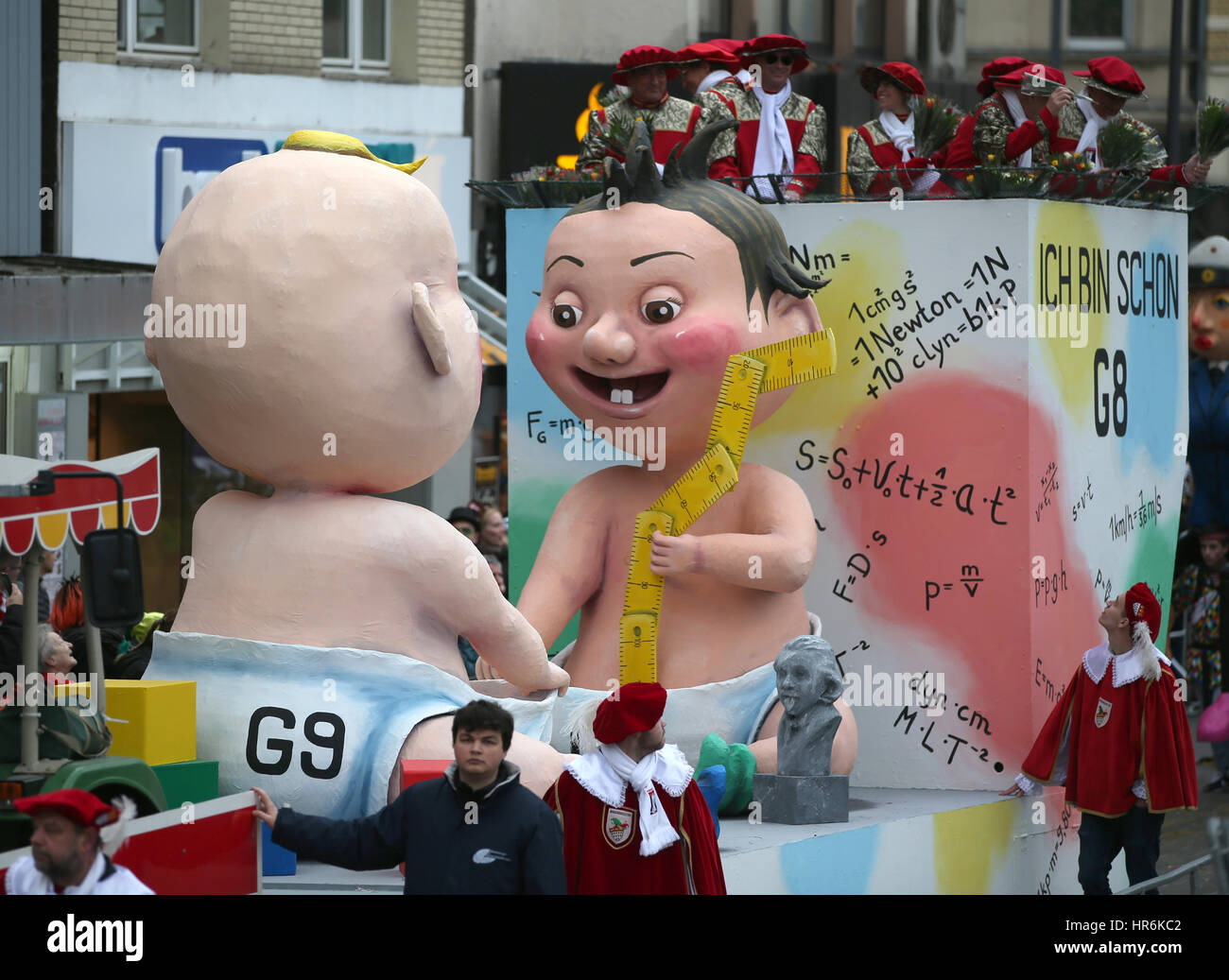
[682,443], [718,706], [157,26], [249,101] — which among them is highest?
[157,26]

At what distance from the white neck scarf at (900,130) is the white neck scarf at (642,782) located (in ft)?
14.2

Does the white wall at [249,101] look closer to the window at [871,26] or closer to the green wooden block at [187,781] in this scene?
the window at [871,26]

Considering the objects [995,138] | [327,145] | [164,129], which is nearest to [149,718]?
[327,145]

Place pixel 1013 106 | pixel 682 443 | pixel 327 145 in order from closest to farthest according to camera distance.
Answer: pixel 327 145, pixel 682 443, pixel 1013 106

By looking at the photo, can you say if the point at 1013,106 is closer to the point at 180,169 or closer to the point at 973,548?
the point at 973,548

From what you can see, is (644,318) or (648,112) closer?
(644,318)

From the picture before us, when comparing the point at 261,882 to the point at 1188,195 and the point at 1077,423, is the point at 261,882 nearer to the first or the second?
the point at 1077,423

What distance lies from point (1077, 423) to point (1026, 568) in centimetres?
75

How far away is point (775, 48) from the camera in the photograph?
9258mm

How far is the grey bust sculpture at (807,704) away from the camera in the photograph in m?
7.14

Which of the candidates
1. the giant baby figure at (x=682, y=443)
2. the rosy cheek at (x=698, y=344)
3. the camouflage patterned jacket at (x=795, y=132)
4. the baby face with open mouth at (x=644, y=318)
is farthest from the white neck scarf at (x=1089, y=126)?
the rosy cheek at (x=698, y=344)

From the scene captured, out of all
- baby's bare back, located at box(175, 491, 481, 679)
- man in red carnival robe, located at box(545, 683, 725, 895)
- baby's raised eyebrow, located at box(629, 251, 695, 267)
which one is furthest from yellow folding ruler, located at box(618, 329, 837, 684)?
man in red carnival robe, located at box(545, 683, 725, 895)

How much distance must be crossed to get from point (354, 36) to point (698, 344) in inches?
401

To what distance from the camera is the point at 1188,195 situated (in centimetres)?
920
